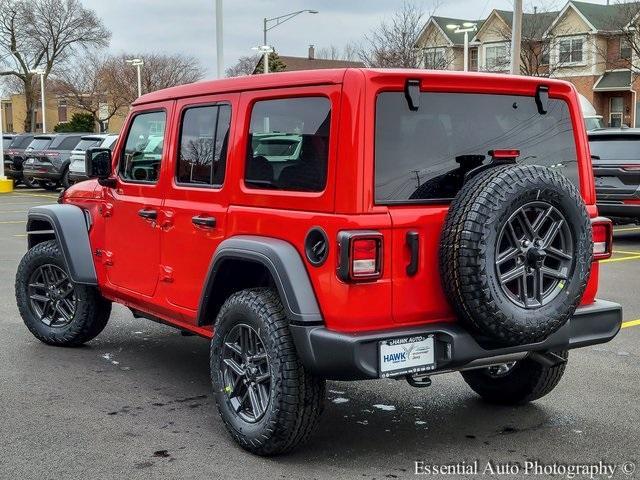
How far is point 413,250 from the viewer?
405cm

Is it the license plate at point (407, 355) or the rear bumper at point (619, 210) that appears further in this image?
the rear bumper at point (619, 210)

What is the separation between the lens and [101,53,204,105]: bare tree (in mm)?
64688

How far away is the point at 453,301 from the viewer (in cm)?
403

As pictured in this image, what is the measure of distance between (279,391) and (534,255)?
1.37 m

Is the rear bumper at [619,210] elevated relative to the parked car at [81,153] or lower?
lower

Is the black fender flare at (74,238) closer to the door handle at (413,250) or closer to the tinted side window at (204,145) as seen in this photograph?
the tinted side window at (204,145)

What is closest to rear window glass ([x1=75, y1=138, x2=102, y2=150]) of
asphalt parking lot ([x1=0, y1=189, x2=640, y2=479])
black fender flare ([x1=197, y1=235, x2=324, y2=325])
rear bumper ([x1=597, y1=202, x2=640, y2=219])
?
rear bumper ([x1=597, y1=202, x2=640, y2=219])

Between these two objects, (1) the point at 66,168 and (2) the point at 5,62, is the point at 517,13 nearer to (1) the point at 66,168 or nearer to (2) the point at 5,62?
(1) the point at 66,168

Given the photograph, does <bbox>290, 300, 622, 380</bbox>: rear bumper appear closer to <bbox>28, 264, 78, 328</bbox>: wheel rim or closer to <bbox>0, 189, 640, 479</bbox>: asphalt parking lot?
<bbox>0, 189, 640, 479</bbox>: asphalt parking lot

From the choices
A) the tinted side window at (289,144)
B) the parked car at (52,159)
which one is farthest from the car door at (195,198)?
the parked car at (52,159)

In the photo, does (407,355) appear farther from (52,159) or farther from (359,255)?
(52,159)

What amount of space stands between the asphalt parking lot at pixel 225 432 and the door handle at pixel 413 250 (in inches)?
39.1

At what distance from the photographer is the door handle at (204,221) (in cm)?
480

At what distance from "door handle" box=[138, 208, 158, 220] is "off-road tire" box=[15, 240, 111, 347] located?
3.96 ft
